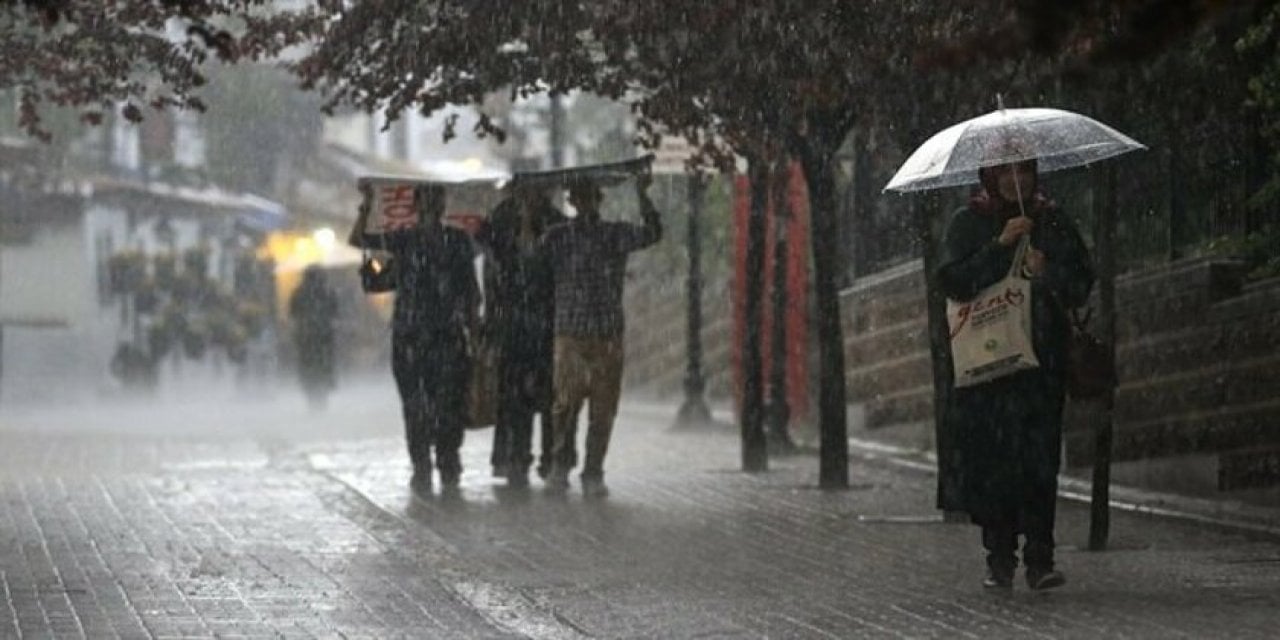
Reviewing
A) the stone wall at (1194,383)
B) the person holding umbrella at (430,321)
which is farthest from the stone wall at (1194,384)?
the person holding umbrella at (430,321)

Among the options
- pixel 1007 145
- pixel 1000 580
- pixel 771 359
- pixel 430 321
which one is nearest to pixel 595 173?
pixel 430 321

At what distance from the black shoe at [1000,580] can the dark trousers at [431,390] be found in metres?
6.60

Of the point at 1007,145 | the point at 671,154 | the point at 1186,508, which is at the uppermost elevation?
the point at 671,154

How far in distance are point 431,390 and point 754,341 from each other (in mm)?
3288

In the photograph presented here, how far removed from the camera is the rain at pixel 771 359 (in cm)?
1132

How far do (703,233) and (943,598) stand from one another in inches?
838

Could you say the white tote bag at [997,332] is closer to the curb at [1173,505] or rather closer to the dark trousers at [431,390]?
the curb at [1173,505]

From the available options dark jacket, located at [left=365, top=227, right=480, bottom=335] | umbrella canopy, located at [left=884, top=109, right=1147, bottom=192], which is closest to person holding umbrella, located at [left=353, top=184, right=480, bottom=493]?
dark jacket, located at [left=365, top=227, right=480, bottom=335]

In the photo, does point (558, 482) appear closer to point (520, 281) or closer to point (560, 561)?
point (520, 281)

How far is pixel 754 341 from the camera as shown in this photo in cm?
2017

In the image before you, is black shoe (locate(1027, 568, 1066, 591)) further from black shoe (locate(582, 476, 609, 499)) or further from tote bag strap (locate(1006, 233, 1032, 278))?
black shoe (locate(582, 476, 609, 499))

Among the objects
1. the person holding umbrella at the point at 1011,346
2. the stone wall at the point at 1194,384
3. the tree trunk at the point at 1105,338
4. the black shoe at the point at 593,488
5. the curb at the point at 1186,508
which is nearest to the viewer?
the person holding umbrella at the point at 1011,346

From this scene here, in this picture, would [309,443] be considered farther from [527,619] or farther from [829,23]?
[527,619]

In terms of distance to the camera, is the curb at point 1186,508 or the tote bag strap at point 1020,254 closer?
the tote bag strap at point 1020,254
